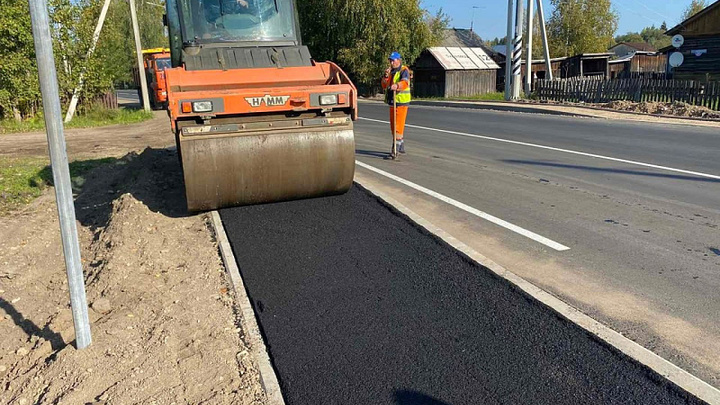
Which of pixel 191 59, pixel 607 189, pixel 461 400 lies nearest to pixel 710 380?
pixel 461 400

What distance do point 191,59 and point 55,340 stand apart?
4.11m

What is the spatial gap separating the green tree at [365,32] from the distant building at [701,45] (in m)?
17.4

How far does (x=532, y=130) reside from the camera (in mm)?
15086

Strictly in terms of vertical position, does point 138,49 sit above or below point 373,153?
above

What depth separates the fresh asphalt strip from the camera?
3141 millimetres

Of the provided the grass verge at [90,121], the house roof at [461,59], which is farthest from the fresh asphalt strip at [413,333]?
the house roof at [461,59]

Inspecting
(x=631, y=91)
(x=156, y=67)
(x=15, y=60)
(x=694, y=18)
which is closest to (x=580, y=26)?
(x=694, y=18)

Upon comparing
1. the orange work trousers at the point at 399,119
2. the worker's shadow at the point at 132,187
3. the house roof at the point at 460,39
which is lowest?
the worker's shadow at the point at 132,187

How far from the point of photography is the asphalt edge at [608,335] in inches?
120

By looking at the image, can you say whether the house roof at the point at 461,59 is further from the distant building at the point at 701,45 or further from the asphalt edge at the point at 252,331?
the asphalt edge at the point at 252,331

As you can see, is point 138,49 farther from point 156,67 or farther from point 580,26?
point 580,26

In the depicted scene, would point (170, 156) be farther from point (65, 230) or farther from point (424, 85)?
point (424, 85)

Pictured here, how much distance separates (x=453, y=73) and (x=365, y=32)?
702cm

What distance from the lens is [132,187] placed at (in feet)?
28.3
